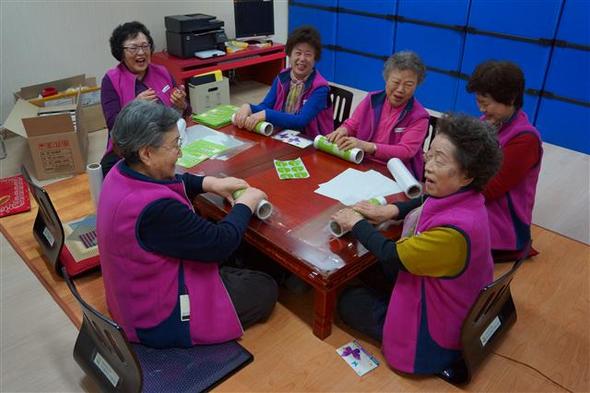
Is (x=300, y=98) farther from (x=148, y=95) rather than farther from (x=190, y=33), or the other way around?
(x=190, y=33)

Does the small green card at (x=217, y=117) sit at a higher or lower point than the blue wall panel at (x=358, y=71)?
higher

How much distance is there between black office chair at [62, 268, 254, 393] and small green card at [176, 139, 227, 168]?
79cm

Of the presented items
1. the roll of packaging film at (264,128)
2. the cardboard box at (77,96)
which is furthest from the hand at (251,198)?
the cardboard box at (77,96)

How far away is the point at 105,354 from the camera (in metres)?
1.58

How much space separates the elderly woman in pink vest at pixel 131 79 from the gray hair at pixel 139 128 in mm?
1094

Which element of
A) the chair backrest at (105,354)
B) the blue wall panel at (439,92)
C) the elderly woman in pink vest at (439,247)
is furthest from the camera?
the blue wall panel at (439,92)

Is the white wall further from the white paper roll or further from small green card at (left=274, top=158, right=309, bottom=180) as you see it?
the white paper roll

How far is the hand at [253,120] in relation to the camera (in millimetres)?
2545

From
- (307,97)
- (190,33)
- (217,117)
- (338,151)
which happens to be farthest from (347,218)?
(190,33)

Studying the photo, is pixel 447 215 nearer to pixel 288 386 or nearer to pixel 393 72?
pixel 288 386

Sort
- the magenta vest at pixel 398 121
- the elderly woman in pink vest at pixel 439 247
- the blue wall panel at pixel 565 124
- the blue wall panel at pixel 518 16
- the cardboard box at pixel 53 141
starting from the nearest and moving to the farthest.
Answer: the elderly woman in pink vest at pixel 439 247 → the magenta vest at pixel 398 121 → the cardboard box at pixel 53 141 → the blue wall panel at pixel 518 16 → the blue wall panel at pixel 565 124

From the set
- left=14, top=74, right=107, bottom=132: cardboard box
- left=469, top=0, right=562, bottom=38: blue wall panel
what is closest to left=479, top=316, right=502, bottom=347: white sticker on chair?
left=469, top=0, right=562, bottom=38: blue wall panel

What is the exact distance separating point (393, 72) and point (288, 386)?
1477 mm

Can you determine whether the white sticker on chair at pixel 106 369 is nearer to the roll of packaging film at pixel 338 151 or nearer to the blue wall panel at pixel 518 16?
the roll of packaging film at pixel 338 151
